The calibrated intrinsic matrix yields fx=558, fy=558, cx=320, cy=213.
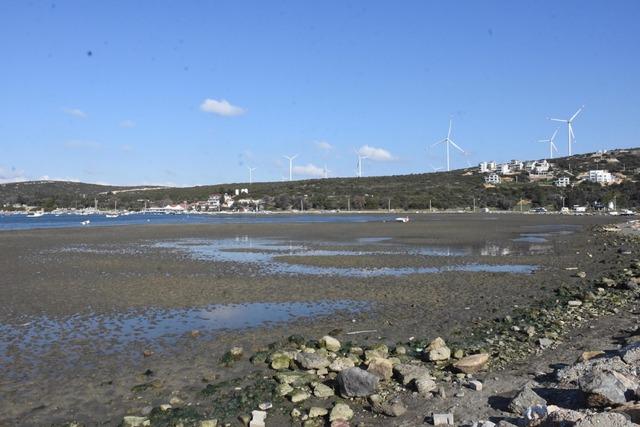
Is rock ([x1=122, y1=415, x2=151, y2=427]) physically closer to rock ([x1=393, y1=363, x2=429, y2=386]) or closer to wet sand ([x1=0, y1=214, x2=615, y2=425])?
wet sand ([x1=0, y1=214, x2=615, y2=425])

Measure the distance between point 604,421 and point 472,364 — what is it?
411 centimetres

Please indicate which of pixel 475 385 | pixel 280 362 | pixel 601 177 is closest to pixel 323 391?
pixel 280 362

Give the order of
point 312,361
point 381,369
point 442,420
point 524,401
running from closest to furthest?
point 442,420 → point 524,401 → point 381,369 → point 312,361

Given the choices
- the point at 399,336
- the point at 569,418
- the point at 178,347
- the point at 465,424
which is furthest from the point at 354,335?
the point at 569,418

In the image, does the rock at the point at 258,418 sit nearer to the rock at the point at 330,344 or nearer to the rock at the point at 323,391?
the rock at the point at 323,391

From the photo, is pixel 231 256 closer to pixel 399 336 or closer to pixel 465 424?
pixel 399 336

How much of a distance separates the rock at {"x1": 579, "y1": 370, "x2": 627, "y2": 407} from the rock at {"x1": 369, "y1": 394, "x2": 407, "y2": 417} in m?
2.42

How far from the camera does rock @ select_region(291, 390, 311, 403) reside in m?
8.62

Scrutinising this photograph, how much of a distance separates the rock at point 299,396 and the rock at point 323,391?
0.44 ft

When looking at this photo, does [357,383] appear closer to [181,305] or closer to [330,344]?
[330,344]

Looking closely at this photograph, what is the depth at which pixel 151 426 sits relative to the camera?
780 centimetres

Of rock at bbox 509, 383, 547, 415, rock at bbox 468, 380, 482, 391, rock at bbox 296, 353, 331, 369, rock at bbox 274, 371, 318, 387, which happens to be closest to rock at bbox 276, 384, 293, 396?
rock at bbox 274, 371, 318, 387

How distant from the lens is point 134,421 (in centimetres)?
786

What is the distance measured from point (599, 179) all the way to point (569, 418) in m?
171
